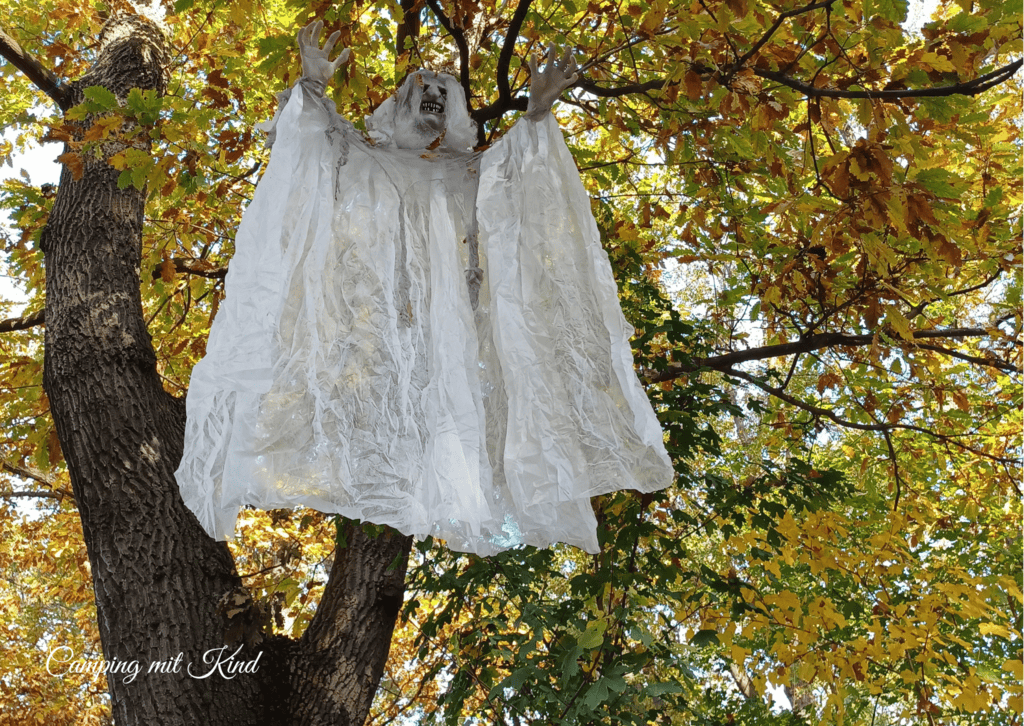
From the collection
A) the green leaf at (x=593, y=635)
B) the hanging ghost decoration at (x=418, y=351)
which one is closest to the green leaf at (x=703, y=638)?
the green leaf at (x=593, y=635)

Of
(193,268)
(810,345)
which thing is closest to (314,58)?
(193,268)

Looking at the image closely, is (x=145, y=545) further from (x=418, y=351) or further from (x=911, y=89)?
(x=911, y=89)

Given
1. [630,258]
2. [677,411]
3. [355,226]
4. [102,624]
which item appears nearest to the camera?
[355,226]

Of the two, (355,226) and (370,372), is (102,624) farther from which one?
(355,226)

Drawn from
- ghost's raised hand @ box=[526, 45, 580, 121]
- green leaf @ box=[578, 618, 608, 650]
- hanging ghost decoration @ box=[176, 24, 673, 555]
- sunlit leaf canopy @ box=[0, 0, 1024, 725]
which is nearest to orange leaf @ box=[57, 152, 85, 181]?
sunlit leaf canopy @ box=[0, 0, 1024, 725]

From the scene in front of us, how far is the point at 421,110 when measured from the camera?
2.26 m

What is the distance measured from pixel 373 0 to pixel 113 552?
89.2 inches

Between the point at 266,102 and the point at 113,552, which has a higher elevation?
the point at 266,102

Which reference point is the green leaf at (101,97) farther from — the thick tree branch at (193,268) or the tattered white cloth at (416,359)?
the thick tree branch at (193,268)

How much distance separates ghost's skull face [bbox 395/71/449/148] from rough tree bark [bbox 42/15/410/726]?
1.42m

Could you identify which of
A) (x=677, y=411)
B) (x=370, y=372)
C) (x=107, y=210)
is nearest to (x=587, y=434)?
(x=370, y=372)

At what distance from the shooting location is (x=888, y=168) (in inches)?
78.7

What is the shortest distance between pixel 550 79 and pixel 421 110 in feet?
1.56

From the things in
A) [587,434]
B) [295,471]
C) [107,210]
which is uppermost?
[107,210]
